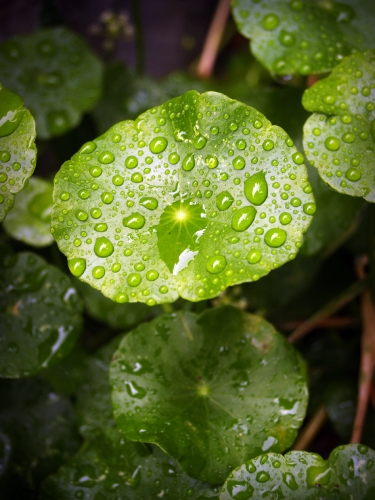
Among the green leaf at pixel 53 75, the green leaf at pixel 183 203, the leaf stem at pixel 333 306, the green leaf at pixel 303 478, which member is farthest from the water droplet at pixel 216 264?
the green leaf at pixel 53 75

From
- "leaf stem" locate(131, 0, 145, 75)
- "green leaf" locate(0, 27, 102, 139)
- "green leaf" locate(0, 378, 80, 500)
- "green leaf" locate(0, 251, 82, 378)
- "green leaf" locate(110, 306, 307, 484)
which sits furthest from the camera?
"leaf stem" locate(131, 0, 145, 75)

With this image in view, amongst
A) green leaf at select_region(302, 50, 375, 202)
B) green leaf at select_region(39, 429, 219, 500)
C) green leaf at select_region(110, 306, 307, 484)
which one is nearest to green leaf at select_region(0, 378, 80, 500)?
green leaf at select_region(39, 429, 219, 500)

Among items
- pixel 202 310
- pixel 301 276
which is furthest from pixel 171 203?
pixel 301 276

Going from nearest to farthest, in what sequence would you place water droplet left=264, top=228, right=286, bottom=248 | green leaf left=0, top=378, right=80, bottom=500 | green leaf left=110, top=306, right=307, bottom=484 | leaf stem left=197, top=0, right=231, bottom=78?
1. water droplet left=264, top=228, right=286, bottom=248
2. green leaf left=110, top=306, right=307, bottom=484
3. green leaf left=0, top=378, right=80, bottom=500
4. leaf stem left=197, top=0, right=231, bottom=78

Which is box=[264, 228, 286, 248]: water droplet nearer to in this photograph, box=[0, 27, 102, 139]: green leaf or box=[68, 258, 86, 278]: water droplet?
box=[68, 258, 86, 278]: water droplet

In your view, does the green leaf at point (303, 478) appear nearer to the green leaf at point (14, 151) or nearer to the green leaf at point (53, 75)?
the green leaf at point (14, 151)

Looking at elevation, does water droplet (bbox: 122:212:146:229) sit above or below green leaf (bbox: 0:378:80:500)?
above

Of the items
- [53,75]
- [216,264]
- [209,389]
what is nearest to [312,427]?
[209,389]
